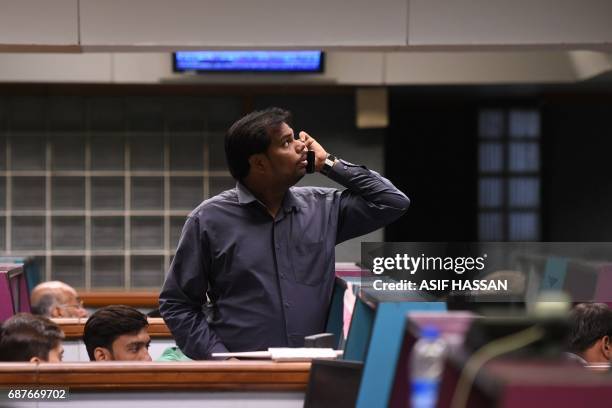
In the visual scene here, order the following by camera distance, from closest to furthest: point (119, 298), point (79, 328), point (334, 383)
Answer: point (334, 383), point (79, 328), point (119, 298)

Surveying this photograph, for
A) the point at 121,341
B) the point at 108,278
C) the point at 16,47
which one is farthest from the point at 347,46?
the point at 108,278

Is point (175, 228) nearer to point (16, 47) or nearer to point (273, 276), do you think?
point (16, 47)

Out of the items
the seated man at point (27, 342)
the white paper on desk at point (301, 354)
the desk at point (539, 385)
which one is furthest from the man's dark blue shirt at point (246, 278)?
the desk at point (539, 385)

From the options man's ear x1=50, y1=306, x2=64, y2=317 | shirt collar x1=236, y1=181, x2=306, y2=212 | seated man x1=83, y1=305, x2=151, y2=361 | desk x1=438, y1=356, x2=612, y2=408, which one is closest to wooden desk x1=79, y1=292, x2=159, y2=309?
man's ear x1=50, y1=306, x2=64, y2=317

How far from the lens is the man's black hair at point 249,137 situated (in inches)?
93.7

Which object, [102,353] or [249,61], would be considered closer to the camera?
[102,353]

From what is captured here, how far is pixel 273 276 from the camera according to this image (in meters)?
2.36

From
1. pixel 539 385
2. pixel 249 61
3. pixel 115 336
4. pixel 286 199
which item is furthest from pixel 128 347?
pixel 249 61

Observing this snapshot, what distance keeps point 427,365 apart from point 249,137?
1.25 meters

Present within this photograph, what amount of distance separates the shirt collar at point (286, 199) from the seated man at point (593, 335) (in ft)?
2.81

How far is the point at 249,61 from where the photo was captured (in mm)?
6348

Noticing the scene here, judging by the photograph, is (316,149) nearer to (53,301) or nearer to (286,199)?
(286,199)

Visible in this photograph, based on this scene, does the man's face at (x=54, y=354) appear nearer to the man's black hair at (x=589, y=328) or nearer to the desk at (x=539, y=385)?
the man's black hair at (x=589, y=328)

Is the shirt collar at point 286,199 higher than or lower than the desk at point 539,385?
higher
